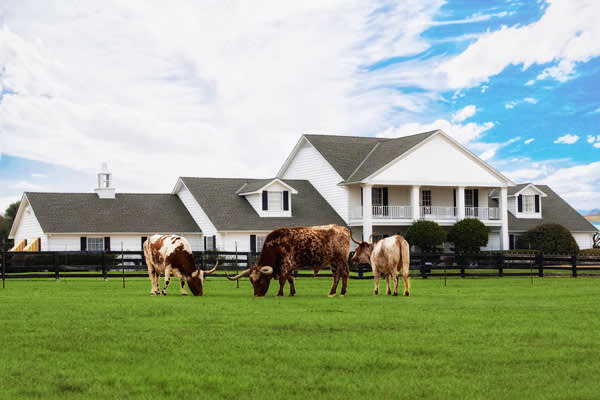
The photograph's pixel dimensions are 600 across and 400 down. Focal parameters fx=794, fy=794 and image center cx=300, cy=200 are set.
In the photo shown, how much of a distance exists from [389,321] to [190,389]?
262 inches

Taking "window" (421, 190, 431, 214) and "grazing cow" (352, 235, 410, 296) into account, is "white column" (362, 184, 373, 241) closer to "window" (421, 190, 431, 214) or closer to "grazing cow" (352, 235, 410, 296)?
"window" (421, 190, 431, 214)

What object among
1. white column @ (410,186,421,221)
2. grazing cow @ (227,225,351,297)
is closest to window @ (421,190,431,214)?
white column @ (410,186,421,221)

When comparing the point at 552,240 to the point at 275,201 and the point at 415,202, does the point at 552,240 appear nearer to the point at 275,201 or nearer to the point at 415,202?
the point at 415,202

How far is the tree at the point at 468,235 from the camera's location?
52.0m

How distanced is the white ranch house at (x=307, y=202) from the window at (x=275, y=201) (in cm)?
7

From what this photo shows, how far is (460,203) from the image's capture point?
54.2 m

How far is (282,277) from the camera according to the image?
72.5ft

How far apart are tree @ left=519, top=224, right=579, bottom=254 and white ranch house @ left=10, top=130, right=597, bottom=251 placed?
6.89ft

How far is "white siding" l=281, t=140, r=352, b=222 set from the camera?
2101 inches

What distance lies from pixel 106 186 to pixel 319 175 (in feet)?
48.3

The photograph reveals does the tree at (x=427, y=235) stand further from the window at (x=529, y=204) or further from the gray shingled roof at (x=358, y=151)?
the window at (x=529, y=204)

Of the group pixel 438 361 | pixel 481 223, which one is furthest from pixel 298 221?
pixel 438 361

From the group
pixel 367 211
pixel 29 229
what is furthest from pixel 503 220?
pixel 29 229

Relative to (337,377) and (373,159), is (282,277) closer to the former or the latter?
(337,377)
